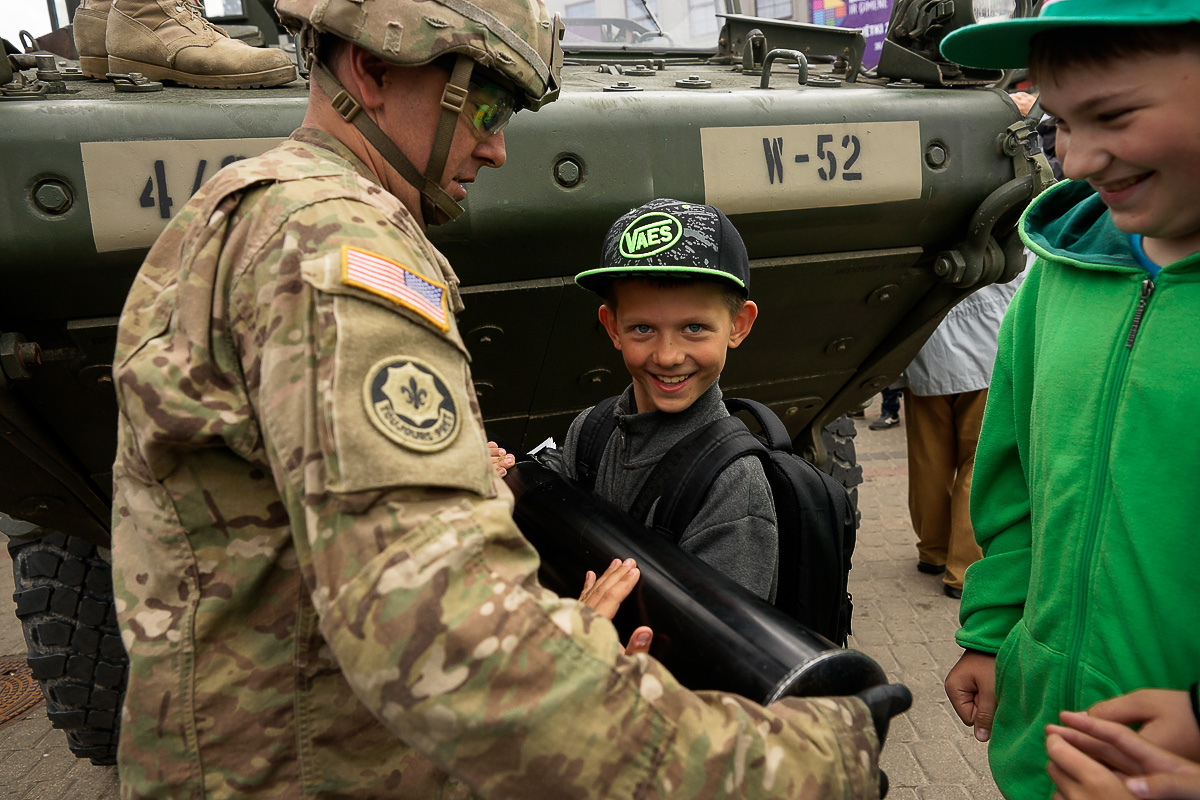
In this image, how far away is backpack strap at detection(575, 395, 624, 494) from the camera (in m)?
1.83

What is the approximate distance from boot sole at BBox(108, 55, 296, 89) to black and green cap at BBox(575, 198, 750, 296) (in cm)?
122

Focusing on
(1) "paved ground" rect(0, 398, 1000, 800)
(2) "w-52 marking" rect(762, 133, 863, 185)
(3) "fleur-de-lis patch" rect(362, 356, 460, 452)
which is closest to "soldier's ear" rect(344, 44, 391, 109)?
(3) "fleur-de-lis patch" rect(362, 356, 460, 452)

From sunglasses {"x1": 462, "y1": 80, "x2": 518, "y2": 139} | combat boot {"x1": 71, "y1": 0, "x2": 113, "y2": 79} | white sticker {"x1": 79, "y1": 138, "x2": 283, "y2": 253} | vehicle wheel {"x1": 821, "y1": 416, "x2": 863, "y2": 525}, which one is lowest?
vehicle wheel {"x1": 821, "y1": 416, "x2": 863, "y2": 525}

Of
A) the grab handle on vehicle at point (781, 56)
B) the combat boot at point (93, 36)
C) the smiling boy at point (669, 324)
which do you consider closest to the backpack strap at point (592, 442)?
the smiling boy at point (669, 324)

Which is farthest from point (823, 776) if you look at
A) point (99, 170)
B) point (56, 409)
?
point (56, 409)

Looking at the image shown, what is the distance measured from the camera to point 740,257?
5.56 ft

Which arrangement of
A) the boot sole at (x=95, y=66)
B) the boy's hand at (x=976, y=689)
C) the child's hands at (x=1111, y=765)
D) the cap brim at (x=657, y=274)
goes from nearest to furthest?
1. the child's hands at (x=1111, y=765)
2. the boy's hand at (x=976, y=689)
3. the cap brim at (x=657, y=274)
4. the boot sole at (x=95, y=66)

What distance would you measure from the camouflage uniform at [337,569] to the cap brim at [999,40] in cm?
75

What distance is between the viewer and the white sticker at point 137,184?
6.77 feet

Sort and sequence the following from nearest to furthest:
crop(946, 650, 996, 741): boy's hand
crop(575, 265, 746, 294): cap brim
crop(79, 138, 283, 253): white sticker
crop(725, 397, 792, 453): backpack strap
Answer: crop(946, 650, 996, 741): boy's hand < crop(575, 265, 746, 294): cap brim < crop(725, 397, 792, 453): backpack strap < crop(79, 138, 283, 253): white sticker

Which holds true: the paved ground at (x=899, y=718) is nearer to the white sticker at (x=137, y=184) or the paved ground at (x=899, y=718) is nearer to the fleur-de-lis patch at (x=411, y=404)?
the white sticker at (x=137, y=184)

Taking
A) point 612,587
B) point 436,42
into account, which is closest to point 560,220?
point 436,42

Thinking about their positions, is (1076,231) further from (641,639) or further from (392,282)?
(392,282)

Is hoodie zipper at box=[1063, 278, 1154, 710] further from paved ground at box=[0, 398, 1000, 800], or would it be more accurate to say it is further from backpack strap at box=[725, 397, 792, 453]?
paved ground at box=[0, 398, 1000, 800]
